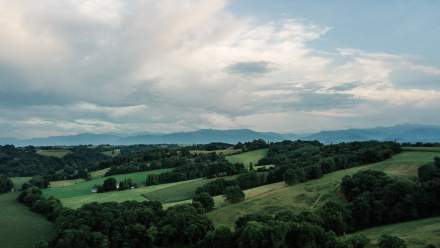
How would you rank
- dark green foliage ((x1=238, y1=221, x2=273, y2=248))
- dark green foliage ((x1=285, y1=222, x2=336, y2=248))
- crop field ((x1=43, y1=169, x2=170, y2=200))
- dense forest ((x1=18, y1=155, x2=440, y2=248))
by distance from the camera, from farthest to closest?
crop field ((x1=43, y1=169, x2=170, y2=200)) → dense forest ((x1=18, y1=155, x2=440, y2=248)) → dark green foliage ((x1=238, y1=221, x2=273, y2=248)) → dark green foliage ((x1=285, y1=222, x2=336, y2=248))

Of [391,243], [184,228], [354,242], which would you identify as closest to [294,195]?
[184,228]

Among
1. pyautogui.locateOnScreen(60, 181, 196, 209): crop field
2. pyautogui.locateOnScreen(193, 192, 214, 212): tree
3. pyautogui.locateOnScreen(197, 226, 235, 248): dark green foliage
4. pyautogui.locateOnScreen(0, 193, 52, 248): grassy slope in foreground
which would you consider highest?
pyautogui.locateOnScreen(193, 192, 214, 212): tree

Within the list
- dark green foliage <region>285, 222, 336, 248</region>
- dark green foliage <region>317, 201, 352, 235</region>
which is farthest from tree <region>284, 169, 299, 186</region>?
dark green foliage <region>285, 222, 336, 248</region>

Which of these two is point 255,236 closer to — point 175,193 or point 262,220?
point 262,220

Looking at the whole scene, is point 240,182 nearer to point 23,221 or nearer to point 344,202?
point 344,202

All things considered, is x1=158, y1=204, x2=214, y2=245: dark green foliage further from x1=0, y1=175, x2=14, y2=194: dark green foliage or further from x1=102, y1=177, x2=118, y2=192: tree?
x1=0, y1=175, x2=14, y2=194: dark green foliage
